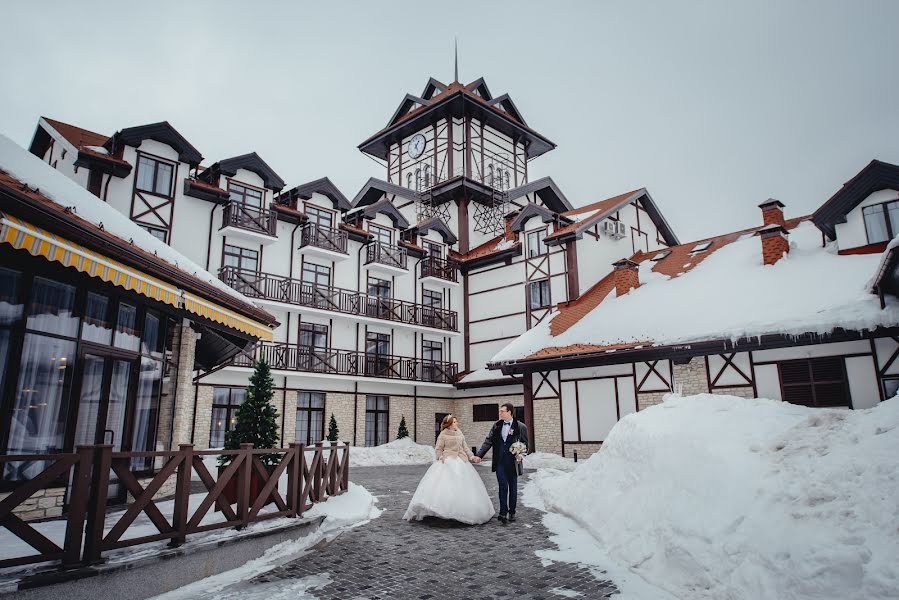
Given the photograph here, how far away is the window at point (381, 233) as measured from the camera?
97.7 ft

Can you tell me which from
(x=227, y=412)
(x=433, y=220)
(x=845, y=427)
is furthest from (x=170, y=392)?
(x=433, y=220)

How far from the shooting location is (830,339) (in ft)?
51.6

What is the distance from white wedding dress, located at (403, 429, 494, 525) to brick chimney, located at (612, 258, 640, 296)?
15.2 metres

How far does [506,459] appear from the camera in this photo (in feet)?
30.6

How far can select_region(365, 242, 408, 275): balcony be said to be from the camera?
28.8 metres

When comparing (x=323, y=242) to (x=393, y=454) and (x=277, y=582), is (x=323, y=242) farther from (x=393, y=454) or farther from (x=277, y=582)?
(x=277, y=582)

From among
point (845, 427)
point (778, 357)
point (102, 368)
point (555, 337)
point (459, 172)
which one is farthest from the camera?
point (459, 172)

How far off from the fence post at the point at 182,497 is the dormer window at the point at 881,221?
2020cm

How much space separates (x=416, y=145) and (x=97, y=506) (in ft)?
117

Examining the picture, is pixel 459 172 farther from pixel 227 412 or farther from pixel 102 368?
pixel 102 368

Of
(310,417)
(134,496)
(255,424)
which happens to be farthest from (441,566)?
(310,417)

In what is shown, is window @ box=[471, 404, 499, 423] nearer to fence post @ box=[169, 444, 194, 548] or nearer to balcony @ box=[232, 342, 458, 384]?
balcony @ box=[232, 342, 458, 384]

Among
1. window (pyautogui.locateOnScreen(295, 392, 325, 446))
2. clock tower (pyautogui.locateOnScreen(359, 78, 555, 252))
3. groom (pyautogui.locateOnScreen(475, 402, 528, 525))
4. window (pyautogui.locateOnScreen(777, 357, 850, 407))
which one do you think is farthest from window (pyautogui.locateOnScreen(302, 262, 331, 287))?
window (pyautogui.locateOnScreen(777, 357, 850, 407))

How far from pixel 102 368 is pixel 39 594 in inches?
161
